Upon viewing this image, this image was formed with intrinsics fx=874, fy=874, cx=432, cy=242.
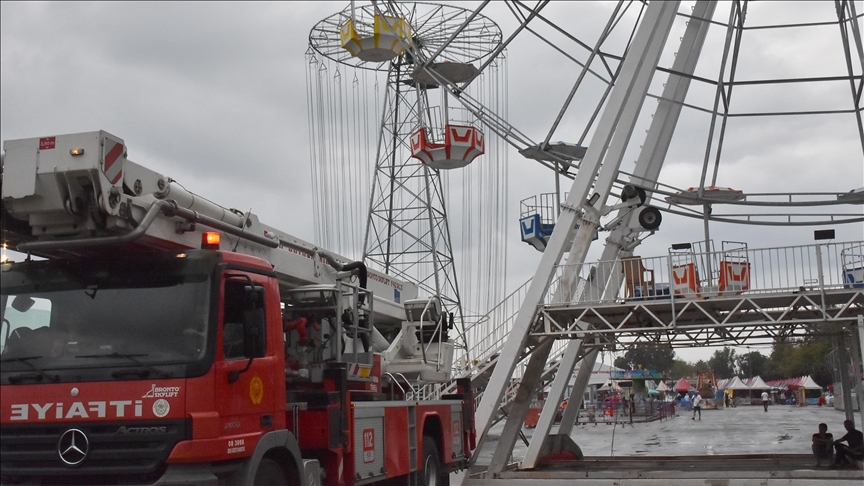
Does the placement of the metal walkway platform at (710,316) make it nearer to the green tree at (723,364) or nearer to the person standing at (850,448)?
the person standing at (850,448)

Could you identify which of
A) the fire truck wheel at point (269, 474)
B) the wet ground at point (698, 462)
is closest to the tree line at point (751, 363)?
the wet ground at point (698, 462)

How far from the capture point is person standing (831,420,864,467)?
18.2 meters

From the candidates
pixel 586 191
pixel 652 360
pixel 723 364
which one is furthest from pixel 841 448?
pixel 723 364

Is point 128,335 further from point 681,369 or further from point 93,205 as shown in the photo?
point 681,369

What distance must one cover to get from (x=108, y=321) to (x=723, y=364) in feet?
575

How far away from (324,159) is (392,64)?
941 centimetres

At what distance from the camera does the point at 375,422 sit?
11656mm

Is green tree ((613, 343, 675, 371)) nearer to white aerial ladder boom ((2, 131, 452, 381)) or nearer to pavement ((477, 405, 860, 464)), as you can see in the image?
pavement ((477, 405, 860, 464))

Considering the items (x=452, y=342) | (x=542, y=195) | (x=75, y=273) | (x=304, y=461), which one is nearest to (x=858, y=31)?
(x=542, y=195)

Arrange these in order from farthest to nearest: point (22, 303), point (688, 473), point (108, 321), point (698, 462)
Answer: point (698, 462)
point (688, 473)
point (22, 303)
point (108, 321)

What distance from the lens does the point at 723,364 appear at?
171 m

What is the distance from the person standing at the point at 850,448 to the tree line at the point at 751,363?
A: 3051 inches

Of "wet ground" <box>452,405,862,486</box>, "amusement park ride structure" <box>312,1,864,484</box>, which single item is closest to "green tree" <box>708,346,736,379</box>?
"wet ground" <box>452,405,862,486</box>

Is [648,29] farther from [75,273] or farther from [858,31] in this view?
[75,273]
